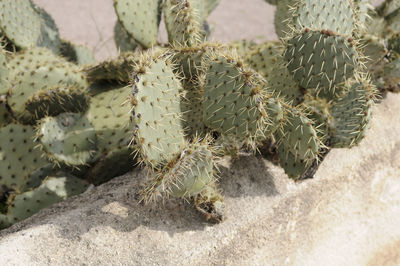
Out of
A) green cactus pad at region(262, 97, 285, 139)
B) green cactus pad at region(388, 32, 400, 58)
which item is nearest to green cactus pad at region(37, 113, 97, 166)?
green cactus pad at region(262, 97, 285, 139)

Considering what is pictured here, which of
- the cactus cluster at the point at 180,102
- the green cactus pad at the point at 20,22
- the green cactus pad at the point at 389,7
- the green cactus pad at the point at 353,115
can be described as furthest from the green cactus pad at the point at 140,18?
the green cactus pad at the point at 389,7

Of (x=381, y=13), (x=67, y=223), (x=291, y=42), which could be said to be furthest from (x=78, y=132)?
(x=381, y=13)

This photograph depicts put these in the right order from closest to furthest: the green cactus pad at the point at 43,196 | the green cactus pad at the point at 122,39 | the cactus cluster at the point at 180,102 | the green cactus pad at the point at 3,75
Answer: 1. the cactus cluster at the point at 180,102
2. the green cactus pad at the point at 43,196
3. the green cactus pad at the point at 3,75
4. the green cactus pad at the point at 122,39

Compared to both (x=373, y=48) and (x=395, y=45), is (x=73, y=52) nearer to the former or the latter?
(x=373, y=48)

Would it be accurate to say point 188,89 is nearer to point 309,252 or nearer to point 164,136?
point 164,136

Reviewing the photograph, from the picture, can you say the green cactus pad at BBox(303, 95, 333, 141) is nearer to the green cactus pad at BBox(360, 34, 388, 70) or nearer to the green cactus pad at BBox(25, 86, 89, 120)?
the green cactus pad at BBox(360, 34, 388, 70)

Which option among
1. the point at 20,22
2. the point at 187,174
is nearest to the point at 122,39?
the point at 20,22

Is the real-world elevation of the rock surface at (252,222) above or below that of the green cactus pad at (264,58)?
below

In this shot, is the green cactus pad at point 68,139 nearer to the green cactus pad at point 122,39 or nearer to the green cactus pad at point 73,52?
the green cactus pad at point 73,52
